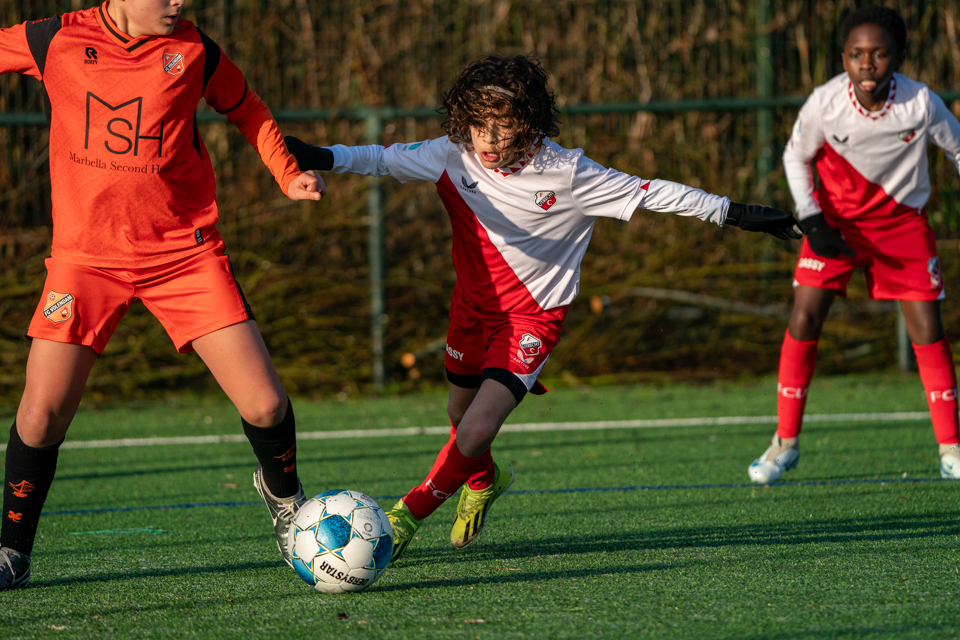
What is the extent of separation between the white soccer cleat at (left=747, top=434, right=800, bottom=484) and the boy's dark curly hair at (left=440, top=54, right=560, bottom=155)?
6.92 ft

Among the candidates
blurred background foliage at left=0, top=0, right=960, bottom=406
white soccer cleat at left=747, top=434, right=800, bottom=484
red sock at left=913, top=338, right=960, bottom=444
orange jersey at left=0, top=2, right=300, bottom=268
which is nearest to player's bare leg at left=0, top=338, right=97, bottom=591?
orange jersey at left=0, top=2, right=300, bottom=268

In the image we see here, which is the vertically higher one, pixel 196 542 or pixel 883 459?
pixel 196 542

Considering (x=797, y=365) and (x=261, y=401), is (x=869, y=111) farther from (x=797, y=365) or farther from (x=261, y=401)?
(x=261, y=401)

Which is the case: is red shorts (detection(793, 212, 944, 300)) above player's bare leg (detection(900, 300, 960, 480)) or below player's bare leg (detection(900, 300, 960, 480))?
above

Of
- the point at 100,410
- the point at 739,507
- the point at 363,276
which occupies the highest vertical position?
the point at 739,507

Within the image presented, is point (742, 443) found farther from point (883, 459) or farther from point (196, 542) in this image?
point (196, 542)

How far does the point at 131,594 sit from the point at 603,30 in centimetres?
699

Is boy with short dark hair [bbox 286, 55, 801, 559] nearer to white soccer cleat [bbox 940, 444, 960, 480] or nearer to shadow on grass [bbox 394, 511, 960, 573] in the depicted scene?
shadow on grass [bbox 394, 511, 960, 573]

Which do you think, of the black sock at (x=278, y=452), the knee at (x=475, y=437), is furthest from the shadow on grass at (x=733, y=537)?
the black sock at (x=278, y=452)

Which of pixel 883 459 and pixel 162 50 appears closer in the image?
pixel 162 50

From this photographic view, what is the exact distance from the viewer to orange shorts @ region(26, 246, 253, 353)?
124 inches

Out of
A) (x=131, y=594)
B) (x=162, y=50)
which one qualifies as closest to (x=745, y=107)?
(x=162, y=50)

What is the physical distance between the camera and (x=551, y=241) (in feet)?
12.1

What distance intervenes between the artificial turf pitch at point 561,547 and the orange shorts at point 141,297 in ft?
2.63
